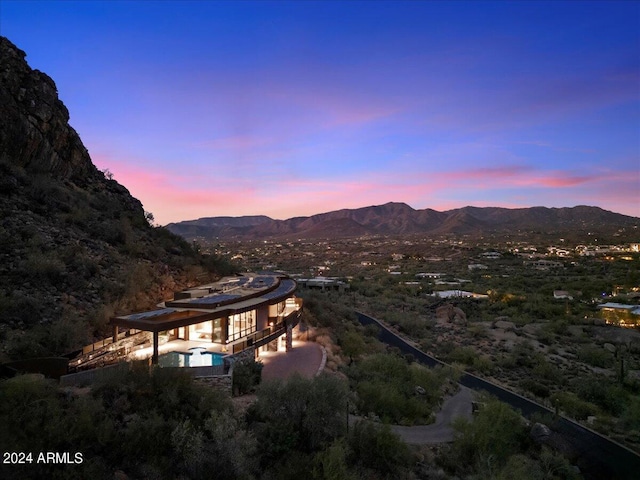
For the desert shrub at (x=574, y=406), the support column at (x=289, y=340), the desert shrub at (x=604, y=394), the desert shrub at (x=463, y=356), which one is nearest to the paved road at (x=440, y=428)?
the desert shrub at (x=574, y=406)

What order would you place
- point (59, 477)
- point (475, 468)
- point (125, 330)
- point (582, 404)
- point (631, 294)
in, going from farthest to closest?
point (631, 294)
point (582, 404)
point (125, 330)
point (475, 468)
point (59, 477)

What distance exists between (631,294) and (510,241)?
7557cm

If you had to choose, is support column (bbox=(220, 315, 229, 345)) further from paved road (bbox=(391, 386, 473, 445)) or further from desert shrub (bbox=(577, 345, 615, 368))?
desert shrub (bbox=(577, 345, 615, 368))

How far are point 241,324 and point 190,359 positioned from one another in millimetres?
4324

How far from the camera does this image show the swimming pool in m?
13.9

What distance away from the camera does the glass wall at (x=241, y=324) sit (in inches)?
693

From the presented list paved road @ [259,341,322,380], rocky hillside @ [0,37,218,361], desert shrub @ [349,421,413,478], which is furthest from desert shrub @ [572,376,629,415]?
rocky hillside @ [0,37,218,361]

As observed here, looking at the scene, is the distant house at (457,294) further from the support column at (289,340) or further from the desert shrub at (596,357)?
the support column at (289,340)

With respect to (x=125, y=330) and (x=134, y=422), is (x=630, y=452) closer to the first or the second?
(x=134, y=422)

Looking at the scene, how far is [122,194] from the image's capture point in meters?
31.3

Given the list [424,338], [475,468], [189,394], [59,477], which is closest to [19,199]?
[189,394]

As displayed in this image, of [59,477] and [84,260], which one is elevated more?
[84,260]

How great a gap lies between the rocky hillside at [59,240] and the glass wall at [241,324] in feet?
15.9

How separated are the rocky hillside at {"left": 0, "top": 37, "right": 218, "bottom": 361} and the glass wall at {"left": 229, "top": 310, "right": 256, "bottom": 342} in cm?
485
